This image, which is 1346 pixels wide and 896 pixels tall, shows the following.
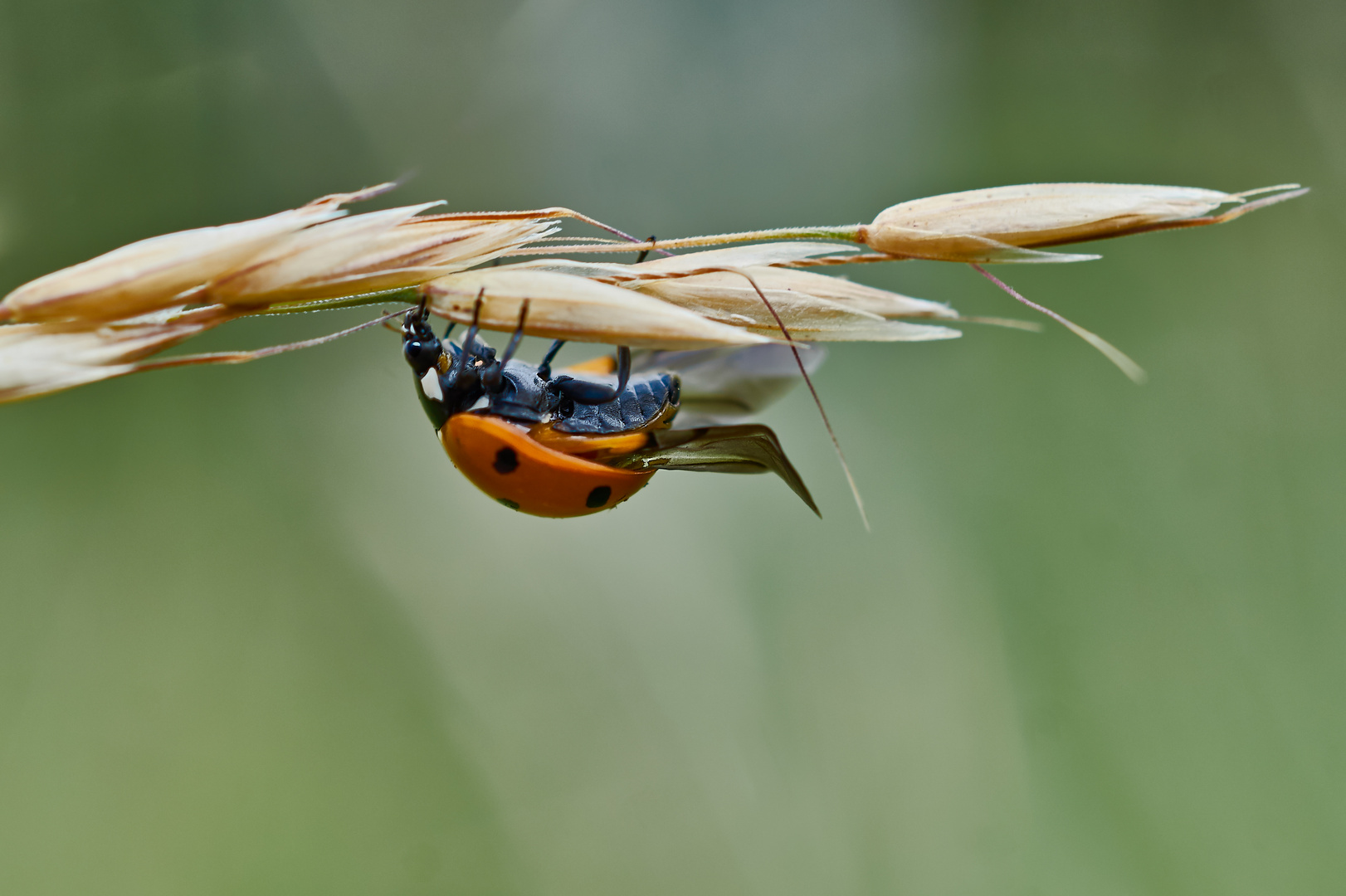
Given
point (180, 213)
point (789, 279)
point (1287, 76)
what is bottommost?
point (789, 279)

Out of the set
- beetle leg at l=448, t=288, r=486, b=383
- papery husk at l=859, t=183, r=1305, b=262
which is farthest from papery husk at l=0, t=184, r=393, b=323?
papery husk at l=859, t=183, r=1305, b=262

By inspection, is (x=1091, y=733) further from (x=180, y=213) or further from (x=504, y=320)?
(x=180, y=213)

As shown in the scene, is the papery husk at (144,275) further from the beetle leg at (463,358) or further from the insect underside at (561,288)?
the beetle leg at (463,358)

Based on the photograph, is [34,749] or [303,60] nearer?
[34,749]

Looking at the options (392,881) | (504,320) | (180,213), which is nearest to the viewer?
(504,320)

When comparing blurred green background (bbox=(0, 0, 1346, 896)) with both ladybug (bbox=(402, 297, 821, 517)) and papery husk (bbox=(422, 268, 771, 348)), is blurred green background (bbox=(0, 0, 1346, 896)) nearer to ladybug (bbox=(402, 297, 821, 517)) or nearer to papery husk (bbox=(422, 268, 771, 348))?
ladybug (bbox=(402, 297, 821, 517))

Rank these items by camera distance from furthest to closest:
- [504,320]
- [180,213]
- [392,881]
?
1. [180,213]
2. [392,881]
3. [504,320]

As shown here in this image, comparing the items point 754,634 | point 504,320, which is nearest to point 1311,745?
point 754,634
